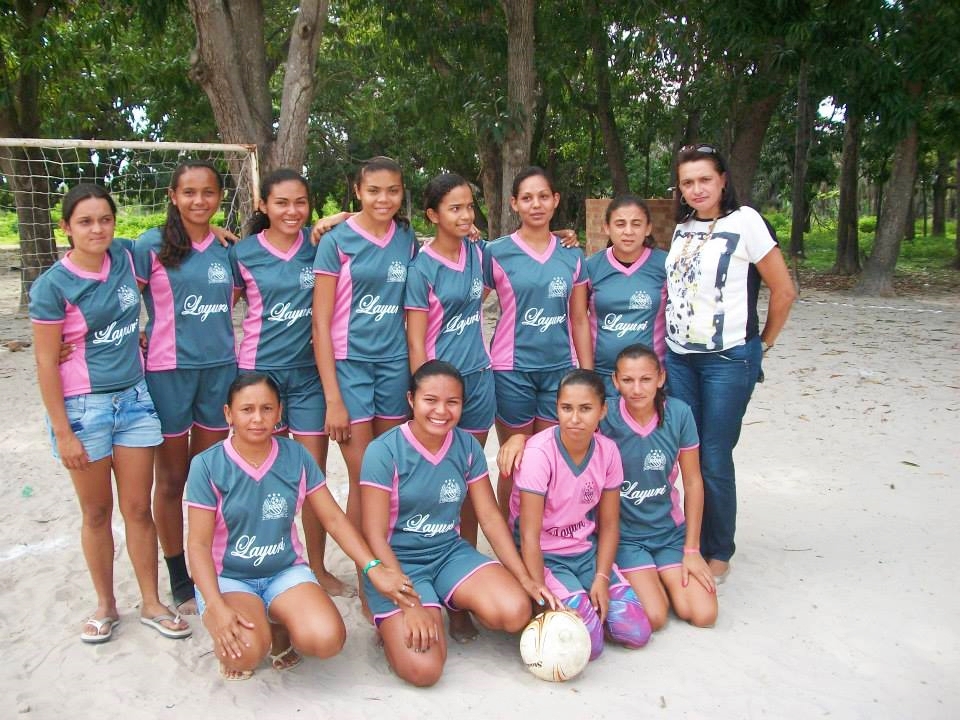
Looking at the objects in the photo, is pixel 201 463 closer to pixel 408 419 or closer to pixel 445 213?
pixel 408 419

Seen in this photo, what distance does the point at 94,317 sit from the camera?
309 cm

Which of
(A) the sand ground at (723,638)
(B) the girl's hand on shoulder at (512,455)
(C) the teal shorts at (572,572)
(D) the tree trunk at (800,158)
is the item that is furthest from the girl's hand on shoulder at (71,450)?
(D) the tree trunk at (800,158)

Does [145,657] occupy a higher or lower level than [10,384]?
lower

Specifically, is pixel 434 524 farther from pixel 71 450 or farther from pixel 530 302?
pixel 71 450

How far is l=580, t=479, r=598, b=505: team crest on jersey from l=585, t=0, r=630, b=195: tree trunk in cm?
918

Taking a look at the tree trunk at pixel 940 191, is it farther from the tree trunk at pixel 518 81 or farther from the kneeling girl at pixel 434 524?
the kneeling girl at pixel 434 524

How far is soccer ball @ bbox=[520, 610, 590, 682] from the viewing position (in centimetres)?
295

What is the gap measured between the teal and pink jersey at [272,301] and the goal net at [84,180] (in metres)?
2.71

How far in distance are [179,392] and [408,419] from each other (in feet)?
3.03

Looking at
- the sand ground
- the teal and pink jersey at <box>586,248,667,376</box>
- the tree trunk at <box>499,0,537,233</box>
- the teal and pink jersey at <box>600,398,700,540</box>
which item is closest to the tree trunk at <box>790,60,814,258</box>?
the tree trunk at <box>499,0,537,233</box>

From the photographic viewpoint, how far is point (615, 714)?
9.18 ft

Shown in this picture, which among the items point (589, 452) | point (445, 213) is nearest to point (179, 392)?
point (445, 213)

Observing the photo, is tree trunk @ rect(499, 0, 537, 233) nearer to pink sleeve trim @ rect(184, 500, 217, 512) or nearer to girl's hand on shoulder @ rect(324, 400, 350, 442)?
girl's hand on shoulder @ rect(324, 400, 350, 442)

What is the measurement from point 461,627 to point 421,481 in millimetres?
602
